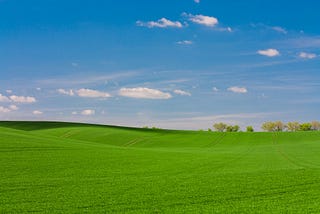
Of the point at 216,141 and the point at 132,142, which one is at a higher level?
the point at 216,141

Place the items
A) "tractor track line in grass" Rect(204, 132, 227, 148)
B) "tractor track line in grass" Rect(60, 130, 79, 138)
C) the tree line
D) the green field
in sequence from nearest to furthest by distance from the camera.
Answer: the green field → "tractor track line in grass" Rect(204, 132, 227, 148) → "tractor track line in grass" Rect(60, 130, 79, 138) → the tree line

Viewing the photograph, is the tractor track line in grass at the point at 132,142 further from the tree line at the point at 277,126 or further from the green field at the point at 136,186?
the tree line at the point at 277,126

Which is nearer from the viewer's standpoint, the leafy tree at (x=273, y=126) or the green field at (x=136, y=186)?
the green field at (x=136, y=186)

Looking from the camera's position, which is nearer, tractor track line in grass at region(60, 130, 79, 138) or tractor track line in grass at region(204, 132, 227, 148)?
tractor track line in grass at region(204, 132, 227, 148)

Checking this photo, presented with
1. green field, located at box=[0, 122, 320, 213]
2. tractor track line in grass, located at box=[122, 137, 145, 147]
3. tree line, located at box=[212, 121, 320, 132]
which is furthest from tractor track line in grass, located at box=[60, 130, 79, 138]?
tree line, located at box=[212, 121, 320, 132]

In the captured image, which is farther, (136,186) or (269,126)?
(269,126)

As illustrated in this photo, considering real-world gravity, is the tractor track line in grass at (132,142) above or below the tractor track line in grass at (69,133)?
below

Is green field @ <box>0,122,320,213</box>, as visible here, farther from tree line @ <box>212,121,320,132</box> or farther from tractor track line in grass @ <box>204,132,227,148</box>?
tree line @ <box>212,121,320,132</box>

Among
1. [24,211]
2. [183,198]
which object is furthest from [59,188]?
[183,198]

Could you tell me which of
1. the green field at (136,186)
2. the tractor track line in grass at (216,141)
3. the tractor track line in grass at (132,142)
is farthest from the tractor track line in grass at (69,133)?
the green field at (136,186)

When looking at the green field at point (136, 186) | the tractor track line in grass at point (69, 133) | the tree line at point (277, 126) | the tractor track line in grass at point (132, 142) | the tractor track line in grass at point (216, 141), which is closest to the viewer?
the green field at point (136, 186)

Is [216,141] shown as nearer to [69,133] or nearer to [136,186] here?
[69,133]

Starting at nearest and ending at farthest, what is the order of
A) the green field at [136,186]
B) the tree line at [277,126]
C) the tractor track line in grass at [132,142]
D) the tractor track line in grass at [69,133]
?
the green field at [136,186] → the tractor track line in grass at [132,142] → the tractor track line in grass at [69,133] → the tree line at [277,126]

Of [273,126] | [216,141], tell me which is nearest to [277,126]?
[273,126]
